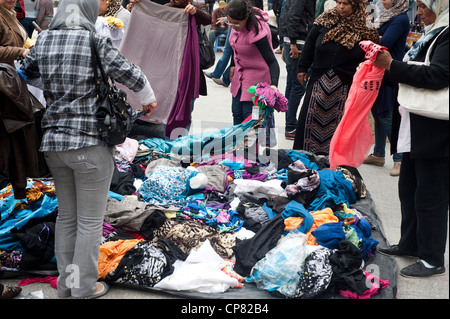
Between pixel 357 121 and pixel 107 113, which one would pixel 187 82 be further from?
pixel 107 113

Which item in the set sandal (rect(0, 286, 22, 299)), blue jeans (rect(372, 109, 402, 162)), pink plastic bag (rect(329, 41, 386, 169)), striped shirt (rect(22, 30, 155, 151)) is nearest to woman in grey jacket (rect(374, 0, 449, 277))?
pink plastic bag (rect(329, 41, 386, 169))

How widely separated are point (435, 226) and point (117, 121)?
1.85 m

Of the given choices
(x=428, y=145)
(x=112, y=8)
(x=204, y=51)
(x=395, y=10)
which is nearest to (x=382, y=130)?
(x=395, y=10)

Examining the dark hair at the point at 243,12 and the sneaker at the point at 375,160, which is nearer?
the dark hair at the point at 243,12

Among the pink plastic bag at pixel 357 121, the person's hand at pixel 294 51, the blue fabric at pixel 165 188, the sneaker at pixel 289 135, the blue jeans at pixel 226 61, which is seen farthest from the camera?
the sneaker at pixel 289 135

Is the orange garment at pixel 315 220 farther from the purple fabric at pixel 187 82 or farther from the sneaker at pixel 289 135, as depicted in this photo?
the sneaker at pixel 289 135

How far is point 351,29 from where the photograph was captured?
4.82 meters

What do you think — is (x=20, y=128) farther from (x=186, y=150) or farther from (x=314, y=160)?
(x=314, y=160)

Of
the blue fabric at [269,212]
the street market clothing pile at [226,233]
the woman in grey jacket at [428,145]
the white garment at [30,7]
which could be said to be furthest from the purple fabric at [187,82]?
the white garment at [30,7]

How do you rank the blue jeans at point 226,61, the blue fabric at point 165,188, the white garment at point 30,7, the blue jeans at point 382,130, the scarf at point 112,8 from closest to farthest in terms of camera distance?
the blue fabric at point 165,188 < the blue jeans at point 382,130 < the scarf at point 112,8 < the blue jeans at point 226,61 < the white garment at point 30,7

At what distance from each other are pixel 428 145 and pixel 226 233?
1.52 metres

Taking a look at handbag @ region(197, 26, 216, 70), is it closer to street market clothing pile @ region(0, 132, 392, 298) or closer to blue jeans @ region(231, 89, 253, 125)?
blue jeans @ region(231, 89, 253, 125)

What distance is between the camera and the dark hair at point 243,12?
16.0ft

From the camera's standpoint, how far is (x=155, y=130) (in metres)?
5.54
